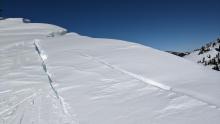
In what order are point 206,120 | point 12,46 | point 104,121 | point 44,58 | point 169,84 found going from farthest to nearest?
1. point 12,46
2. point 44,58
3. point 169,84
4. point 104,121
5. point 206,120

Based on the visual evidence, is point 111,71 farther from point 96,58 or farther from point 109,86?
point 96,58

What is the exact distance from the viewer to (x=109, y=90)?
313 centimetres

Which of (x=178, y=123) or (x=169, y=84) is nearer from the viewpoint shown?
(x=178, y=123)

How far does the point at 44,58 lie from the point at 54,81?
1664mm

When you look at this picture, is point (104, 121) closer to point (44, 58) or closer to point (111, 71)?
point (111, 71)

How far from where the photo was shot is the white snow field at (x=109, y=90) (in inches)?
94.5

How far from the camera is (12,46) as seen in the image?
7086mm

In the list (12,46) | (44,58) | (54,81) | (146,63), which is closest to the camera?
(54,81)

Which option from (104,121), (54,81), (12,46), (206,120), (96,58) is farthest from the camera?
(12,46)

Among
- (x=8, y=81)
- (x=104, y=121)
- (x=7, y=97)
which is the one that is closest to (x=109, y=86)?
(x=104, y=121)

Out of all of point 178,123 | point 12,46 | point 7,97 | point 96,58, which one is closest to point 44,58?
point 96,58

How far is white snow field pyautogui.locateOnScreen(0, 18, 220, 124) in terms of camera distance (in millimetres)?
2400

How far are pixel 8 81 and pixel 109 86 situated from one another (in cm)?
161

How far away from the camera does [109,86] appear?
3266 millimetres
